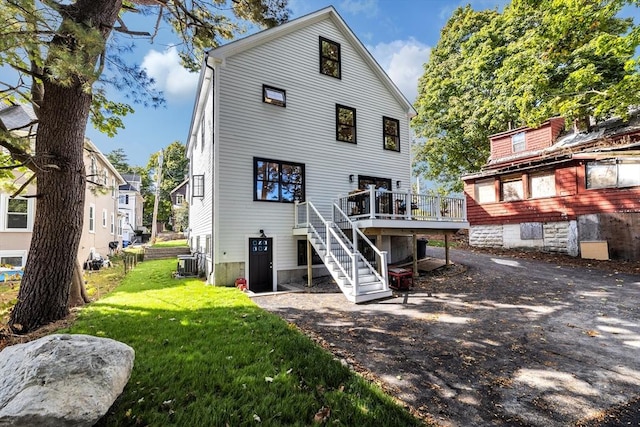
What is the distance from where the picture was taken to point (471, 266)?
12.0 m

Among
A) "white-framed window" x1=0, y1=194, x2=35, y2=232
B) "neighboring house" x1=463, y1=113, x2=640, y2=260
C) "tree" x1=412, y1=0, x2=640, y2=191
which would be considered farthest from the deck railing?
"white-framed window" x1=0, y1=194, x2=35, y2=232

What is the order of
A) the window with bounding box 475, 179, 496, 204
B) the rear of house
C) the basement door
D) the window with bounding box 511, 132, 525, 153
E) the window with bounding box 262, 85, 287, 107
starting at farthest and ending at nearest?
the window with bounding box 511, 132, 525, 153 < the window with bounding box 475, 179, 496, 204 < the window with bounding box 262, 85, 287, 107 < the basement door < the rear of house

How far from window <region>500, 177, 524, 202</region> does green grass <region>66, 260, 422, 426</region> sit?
52.6 ft

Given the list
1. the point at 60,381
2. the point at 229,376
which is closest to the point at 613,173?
the point at 229,376

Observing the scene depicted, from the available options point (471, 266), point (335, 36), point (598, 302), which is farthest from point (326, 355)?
point (335, 36)

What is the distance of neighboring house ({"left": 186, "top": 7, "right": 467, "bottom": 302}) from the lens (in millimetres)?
9492

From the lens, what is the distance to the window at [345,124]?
1210 centimetres

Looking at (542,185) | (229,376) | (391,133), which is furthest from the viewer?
(542,185)

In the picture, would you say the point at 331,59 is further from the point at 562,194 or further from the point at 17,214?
the point at 17,214

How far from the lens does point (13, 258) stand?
12.4m

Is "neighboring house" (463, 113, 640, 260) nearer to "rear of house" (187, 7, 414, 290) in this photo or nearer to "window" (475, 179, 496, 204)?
"window" (475, 179, 496, 204)

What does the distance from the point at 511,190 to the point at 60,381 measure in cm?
1956

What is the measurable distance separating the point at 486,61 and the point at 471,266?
54.4 ft

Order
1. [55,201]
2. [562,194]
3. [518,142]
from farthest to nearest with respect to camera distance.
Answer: [518,142] < [562,194] < [55,201]
